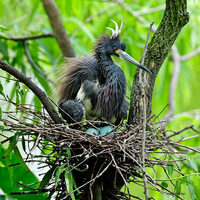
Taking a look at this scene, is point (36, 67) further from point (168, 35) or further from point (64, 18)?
point (168, 35)

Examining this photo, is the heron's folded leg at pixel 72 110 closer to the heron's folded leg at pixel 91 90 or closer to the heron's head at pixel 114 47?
the heron's folded leg at pixel 91 90

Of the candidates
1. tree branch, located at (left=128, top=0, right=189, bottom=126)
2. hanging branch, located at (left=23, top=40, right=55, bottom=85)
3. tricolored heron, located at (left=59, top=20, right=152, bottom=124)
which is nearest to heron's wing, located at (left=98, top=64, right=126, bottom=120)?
tricolored heron, located at (left=59, top=20, right=152, bottom=124)

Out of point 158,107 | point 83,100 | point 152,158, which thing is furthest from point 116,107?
point 158,107

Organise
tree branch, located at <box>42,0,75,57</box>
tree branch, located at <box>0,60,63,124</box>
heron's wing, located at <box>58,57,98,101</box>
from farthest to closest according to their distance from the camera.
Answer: tree branch, located at <box>42,0,75,57</box> → heron's wing, located at <box>58,57,98,101</box> → tree branch, located at <box>0,60,63,124</box>

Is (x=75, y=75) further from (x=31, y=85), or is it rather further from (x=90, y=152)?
(x=90, y=152)

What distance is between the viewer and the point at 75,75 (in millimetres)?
3461

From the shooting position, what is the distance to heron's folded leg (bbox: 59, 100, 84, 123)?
3150 millimetres

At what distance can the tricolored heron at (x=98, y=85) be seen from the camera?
10.8 ft

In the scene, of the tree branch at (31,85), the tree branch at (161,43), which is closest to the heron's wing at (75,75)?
the tree branch at (161,43)

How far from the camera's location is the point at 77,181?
9.31 ft

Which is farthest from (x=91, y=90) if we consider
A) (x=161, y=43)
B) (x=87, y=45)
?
(x=87, y=45)

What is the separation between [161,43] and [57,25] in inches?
102

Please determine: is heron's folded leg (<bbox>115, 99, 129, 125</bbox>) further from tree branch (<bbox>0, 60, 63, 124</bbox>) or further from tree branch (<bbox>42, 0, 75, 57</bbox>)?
tree branch (<bbox>42, 0, 75, 57</bbox>)

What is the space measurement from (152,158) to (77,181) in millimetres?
589
